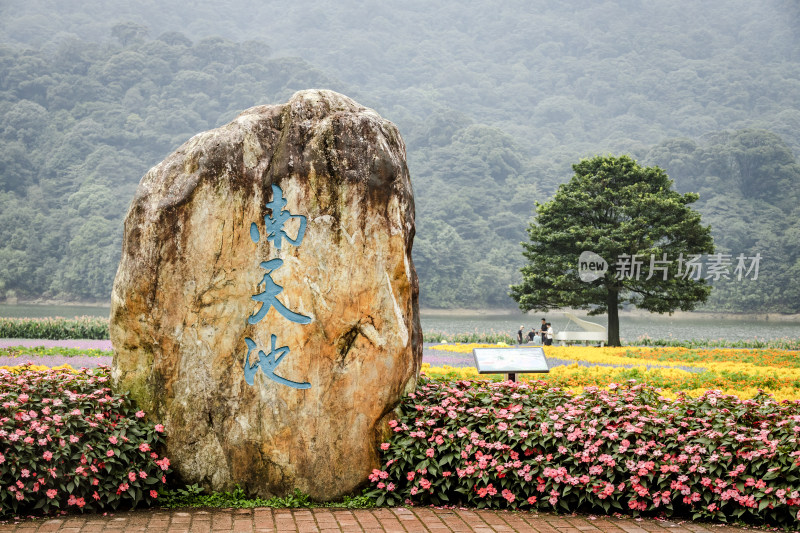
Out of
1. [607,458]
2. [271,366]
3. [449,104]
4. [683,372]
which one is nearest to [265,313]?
[271,366]

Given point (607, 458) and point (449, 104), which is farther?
point (449, 104)

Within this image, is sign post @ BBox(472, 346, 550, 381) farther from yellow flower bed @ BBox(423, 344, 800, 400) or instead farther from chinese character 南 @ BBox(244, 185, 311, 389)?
chinese character 南 @ BBox(244, 185, 311, 389)

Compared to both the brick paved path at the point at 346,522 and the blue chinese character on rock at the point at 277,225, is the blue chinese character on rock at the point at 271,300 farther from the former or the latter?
the brick paved path at the point at 346,522

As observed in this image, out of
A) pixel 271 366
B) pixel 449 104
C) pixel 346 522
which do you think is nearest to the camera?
pixel 346 522

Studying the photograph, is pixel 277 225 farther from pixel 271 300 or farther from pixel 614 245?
pixel 614 245

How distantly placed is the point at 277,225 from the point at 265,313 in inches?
30.4

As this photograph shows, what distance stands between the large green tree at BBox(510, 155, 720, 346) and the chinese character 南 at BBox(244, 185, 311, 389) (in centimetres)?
1685

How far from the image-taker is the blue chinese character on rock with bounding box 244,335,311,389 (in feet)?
21.0

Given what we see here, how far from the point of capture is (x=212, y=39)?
103812mm

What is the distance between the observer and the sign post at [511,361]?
9.04 m

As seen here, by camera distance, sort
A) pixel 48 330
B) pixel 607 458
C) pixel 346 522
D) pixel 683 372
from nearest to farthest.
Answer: pixel 346 522
pixel 607 458
pixel 683 372
pixel 48 330

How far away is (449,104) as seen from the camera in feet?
390

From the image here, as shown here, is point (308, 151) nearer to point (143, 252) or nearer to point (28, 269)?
point (143, 252)

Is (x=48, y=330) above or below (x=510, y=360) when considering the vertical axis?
below
